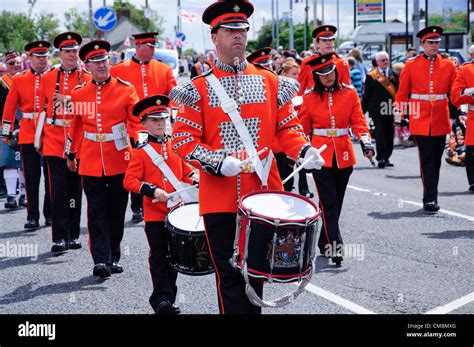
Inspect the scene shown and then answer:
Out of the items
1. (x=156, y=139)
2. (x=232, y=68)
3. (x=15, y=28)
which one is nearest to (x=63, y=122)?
(x=156, y=139)

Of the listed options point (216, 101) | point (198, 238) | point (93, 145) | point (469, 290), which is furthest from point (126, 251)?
point (216, 101)

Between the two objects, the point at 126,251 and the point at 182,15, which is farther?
the point at 182,15

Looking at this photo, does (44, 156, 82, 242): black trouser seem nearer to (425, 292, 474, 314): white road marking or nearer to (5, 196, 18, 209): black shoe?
(5, 196, 18, 209): black shoe

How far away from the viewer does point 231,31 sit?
462 centimetres

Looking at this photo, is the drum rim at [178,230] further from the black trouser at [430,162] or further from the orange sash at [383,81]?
the orange sash at [383,81]

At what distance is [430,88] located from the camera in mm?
10352

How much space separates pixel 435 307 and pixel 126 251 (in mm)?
3568

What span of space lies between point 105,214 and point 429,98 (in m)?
4.91

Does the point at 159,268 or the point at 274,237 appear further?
the point at 159,268

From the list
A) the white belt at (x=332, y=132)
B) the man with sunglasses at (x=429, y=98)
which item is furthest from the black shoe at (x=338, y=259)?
the man with sunglasses at (x=429, y=98)

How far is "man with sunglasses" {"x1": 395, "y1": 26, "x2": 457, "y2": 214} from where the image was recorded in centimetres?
1018

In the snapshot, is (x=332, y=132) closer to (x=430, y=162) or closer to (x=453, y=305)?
(x=453, y=305)

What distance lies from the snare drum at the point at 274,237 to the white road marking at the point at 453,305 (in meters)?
1.93
